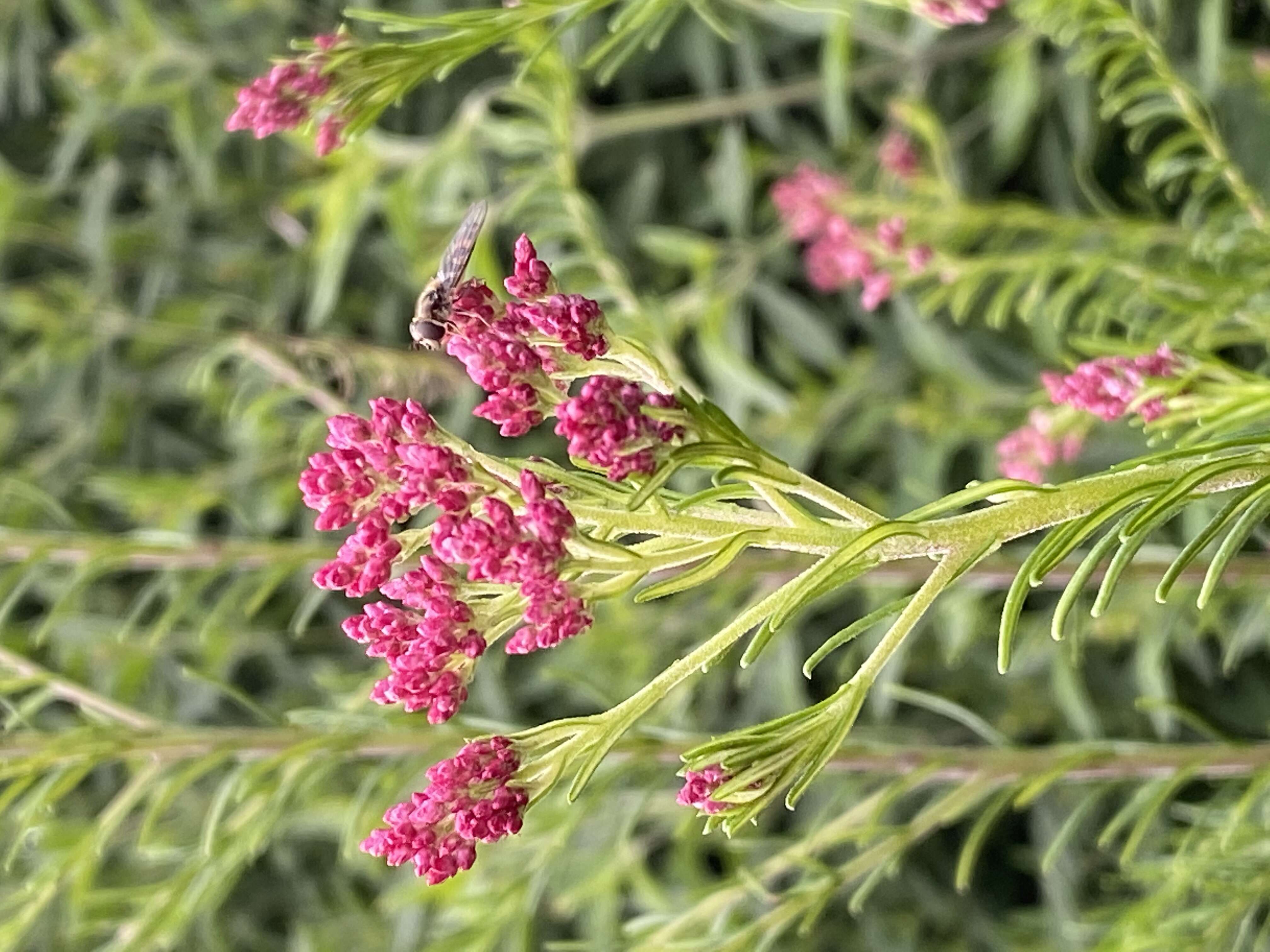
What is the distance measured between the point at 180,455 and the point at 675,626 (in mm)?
933

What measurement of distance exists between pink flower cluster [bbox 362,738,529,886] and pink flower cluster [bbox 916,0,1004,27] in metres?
0.56

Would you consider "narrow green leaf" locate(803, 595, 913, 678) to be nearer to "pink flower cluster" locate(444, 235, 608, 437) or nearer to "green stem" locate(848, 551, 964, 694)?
"green stem" locate(848, 551, 964, 694)

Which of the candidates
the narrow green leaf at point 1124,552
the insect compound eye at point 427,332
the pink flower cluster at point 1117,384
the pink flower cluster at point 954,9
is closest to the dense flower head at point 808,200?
the pink flower cluster at point 954,9

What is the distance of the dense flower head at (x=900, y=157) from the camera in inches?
56.7

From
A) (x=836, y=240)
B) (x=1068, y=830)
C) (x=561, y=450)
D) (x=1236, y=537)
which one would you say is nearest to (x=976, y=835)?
(x=1068, y=830)

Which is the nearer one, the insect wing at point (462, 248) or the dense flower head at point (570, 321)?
the dense flower head at point (570, 321)

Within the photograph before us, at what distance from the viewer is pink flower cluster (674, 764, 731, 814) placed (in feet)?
1.87

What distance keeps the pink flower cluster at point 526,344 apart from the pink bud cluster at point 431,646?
0.25ft

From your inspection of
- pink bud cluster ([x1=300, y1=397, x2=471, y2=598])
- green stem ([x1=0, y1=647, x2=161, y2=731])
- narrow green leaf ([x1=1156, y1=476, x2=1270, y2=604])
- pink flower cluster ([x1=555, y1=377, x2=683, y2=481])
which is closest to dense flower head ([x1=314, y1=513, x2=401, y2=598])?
pink bud cluster ([x1=300, y1=397, x2=471, y2=598])

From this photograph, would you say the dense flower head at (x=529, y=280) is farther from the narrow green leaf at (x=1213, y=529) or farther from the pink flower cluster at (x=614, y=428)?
the narrow green leaf at (x=1213, y=529)

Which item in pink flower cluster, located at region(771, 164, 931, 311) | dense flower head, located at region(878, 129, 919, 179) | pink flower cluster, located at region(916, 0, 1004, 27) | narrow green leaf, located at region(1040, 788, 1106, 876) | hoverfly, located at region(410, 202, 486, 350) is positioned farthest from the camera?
dense flower head, located at region(878, 129, 919, 179)

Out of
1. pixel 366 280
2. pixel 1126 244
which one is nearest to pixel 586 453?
pixel 1126 244

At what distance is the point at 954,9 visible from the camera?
0.81m

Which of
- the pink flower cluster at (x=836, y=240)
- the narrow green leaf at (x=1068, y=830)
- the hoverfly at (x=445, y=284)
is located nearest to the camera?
the hoverfly at (x=445, y=284)
